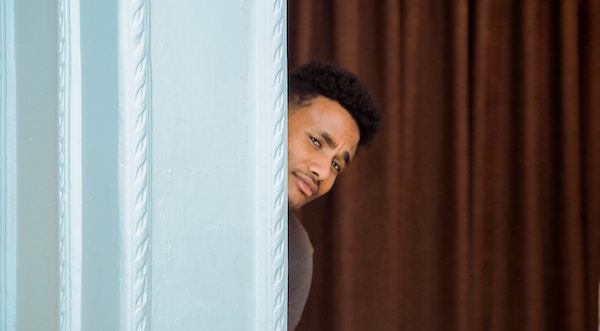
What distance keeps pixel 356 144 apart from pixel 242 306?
0.93m

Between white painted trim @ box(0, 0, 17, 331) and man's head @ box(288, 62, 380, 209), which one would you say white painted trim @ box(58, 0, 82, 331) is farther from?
man's head @ box(288, 62, 380, 209)

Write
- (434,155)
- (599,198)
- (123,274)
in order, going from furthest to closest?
(599,198), (434,155), (123,274)

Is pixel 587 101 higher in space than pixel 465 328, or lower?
higher

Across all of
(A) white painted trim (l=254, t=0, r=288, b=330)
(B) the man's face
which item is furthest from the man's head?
(A) white painted trim (l=254, t=0, r=288, b=330)

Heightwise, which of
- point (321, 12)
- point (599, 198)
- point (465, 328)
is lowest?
point (465, 328)

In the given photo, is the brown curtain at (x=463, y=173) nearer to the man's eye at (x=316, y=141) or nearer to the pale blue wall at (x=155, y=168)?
the man's eye at (x=316, y=141)

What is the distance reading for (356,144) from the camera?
7.75ft

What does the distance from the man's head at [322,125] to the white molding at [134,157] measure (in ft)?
2.65

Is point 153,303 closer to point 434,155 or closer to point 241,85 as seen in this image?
point 241,85

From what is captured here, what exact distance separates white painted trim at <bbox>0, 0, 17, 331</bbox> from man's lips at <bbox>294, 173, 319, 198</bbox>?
86cm

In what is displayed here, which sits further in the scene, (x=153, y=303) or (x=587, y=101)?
(x=587, y=101)

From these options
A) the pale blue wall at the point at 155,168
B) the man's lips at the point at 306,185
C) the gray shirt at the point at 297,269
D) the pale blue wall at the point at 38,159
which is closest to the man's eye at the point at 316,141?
the man's lips at the point at 306,185

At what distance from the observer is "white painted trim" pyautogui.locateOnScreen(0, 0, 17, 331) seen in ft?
5.20

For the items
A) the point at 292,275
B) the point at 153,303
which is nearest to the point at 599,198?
the point at 292,275
